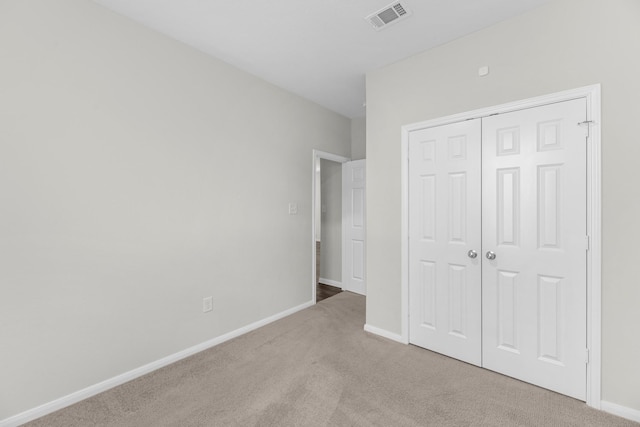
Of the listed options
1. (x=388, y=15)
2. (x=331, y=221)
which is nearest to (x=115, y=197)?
(x=388, y=15)

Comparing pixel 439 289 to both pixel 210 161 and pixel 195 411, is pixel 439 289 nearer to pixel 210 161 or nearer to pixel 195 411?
pixel 195 411

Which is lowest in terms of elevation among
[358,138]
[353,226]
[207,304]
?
[207,304]

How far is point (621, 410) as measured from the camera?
1706 mm

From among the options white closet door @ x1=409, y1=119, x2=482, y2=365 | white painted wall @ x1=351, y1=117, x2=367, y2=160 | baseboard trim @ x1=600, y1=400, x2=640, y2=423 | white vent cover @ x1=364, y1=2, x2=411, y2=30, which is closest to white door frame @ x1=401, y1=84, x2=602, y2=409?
baseboard trim @ x1=600, y1=400, x2=640, y2=423

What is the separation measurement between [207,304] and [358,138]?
10.5 feet

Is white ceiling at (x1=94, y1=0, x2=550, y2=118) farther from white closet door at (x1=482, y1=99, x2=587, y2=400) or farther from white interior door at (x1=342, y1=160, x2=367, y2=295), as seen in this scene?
white interior door at (x1=342, y1=160, x2=367, y2=295)

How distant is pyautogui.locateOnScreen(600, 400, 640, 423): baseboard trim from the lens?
5.48ft

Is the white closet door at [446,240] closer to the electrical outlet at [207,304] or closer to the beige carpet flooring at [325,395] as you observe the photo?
the beige carpet flooring at [325,395]

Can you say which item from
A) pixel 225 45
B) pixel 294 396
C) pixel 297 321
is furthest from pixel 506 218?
pixel 225 45

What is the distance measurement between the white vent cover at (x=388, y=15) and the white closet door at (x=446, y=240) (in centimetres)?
93

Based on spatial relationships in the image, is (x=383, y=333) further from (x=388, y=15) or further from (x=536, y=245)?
(x=388, y=15)

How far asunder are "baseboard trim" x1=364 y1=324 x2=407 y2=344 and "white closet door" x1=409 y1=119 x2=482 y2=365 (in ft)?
0.39

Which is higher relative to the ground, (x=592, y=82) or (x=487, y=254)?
(x=592, y=82)

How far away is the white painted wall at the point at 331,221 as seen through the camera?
459 cm
